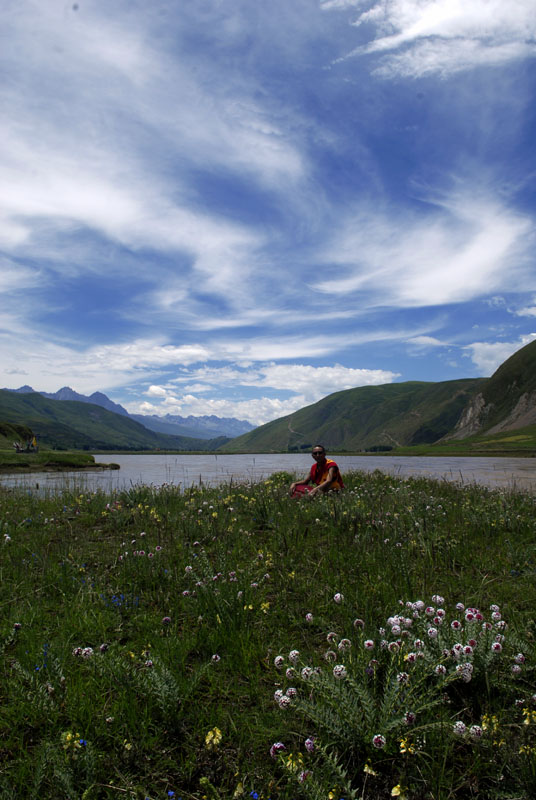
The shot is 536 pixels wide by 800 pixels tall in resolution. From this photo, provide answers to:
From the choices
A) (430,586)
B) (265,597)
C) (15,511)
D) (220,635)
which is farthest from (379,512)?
(15,511)

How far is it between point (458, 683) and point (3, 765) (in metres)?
3.28

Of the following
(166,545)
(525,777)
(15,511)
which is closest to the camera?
(525,777)

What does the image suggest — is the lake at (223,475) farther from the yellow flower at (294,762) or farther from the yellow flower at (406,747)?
the yellow flower at (406,747)

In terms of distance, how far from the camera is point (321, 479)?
1467cm

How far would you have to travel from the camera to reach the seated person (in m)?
13.7

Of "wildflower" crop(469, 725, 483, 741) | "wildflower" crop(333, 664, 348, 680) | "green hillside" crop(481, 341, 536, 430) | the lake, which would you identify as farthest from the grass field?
"green hillside" crop(481, 341, 536, 430)

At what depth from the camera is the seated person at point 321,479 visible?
44.9 feet

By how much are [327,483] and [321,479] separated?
1105 mm

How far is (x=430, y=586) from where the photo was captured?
5531 millimetres

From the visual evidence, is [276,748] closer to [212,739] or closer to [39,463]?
[212,739]

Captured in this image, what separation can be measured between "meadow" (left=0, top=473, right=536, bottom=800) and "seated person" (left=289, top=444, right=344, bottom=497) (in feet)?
21.1

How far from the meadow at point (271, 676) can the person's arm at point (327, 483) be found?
19.2 ft

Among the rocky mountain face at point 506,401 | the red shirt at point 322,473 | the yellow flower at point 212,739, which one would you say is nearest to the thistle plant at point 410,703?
the yellow flower at point 212,739

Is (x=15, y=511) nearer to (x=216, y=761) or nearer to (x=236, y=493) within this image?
(x=236, y=493)
